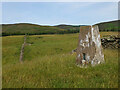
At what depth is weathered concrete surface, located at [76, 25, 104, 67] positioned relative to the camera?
18.5 feet

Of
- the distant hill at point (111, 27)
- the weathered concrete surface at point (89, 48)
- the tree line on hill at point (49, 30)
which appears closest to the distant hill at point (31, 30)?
the tree line on hill at point (49, 30)

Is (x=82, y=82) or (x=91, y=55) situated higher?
(x=91, y=55)

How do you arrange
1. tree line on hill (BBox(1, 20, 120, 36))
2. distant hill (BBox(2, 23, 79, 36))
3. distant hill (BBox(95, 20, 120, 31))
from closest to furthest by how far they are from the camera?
distant hill (BBox(95, 20, 120, 31)) → tree line on hill (BBox(1, 20, 120, 36)) → distant hill (BBox(2, 23, 79, 36))

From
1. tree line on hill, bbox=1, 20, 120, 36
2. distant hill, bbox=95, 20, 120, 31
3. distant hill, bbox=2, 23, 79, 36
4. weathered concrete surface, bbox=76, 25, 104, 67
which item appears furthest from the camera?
distant hill, bbox=2, 23, 79, 36

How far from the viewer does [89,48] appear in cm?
568

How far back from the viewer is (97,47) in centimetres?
582

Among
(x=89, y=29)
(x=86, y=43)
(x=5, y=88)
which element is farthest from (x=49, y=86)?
(x=89, y=29)

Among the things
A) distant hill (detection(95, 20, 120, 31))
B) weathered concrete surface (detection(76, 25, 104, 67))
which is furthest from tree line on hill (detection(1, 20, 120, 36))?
weathered concrete surface (detection(76, 25, 104, 67))

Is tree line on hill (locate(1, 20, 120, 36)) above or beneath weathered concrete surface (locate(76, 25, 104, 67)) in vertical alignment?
above

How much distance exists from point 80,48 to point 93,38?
2.91 feet

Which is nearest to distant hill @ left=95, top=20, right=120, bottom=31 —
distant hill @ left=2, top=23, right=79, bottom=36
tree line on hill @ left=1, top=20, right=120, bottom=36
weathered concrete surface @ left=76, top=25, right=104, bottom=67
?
tree line on hill @ left=1, top=20, right=120, bottom=36

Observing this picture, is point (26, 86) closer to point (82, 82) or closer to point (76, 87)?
point (76, 87)

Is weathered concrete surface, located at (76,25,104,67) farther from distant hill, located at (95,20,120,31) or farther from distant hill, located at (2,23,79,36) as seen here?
distant hill, located at (2,23,79,36)

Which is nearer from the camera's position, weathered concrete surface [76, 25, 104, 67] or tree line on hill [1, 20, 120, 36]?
weathered concrete surface [76, 25, 104, 67]
